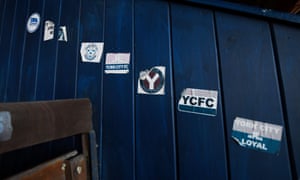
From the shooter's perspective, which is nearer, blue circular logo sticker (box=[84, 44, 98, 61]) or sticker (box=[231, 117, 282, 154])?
sticker (box=[231, 117, 282, 154])

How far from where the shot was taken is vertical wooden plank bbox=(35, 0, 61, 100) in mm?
822

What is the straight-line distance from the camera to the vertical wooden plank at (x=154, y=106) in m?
0.64

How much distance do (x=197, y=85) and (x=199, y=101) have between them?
0.05 metres

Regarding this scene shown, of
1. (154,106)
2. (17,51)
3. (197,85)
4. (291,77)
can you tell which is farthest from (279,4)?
(17,51)

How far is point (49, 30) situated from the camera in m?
0.87

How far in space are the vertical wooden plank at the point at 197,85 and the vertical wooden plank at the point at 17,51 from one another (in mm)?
748

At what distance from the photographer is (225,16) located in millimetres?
641

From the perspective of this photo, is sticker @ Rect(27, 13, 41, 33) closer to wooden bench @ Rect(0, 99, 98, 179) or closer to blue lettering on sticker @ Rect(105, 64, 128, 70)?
blue lettering on sticker @ Rect(105, 64, 128, 70)

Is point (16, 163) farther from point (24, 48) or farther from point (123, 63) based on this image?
point (123, 63)

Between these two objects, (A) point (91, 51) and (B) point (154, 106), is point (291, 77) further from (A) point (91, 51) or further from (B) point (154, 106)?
(A) point (91, 51)

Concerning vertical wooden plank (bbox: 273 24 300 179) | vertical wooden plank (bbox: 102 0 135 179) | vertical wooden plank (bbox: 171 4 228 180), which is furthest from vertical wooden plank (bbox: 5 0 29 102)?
vertical wooden plank (bbox: 273 24 300 179)

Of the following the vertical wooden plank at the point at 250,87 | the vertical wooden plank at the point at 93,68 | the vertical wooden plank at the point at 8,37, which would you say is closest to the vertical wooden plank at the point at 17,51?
the vertical wooden plank at the point at 8,37

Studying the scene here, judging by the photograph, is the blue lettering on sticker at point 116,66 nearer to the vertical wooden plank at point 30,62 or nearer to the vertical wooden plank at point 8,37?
the vertical wooden plank at point 30,62

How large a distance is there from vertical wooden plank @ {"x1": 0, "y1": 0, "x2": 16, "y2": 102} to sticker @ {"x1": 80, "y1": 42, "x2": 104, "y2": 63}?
493 millimetres
